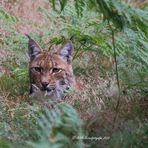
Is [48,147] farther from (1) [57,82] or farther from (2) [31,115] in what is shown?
(1) [57,82]

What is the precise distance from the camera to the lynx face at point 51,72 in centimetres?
803

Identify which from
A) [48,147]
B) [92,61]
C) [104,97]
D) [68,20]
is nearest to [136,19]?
[104,97]

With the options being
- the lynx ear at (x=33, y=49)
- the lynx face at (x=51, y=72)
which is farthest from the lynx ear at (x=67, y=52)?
the lynx ear at (x=33, y=49)

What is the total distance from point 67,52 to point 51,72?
460mm

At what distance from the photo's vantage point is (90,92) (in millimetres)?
7250

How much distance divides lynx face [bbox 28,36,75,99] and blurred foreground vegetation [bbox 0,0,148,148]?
0.77 feet

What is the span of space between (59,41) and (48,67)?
581 millimetres

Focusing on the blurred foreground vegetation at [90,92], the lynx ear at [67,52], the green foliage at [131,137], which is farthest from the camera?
the lynx ear at [67,52]

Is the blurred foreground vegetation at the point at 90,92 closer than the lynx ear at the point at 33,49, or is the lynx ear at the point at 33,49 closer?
the blurred foreground vegetation at the point at 90,92

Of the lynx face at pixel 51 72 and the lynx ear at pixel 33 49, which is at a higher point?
the lynx ear at pixel 33 49

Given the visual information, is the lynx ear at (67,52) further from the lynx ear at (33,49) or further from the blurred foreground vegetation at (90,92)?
the lynx ear at (33,49)

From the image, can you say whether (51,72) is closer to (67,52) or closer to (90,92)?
(67,52)

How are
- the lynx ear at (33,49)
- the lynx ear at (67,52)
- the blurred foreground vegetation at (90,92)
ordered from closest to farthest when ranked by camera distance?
the blurred foreground vegetation at (90,92), the lynx ear at (67,52), the lynx ear at (33,49)

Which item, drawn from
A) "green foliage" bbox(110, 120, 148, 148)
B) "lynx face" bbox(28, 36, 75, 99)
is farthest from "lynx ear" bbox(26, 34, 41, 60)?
"green foliage" bbox(110, 120, 148, 148)
